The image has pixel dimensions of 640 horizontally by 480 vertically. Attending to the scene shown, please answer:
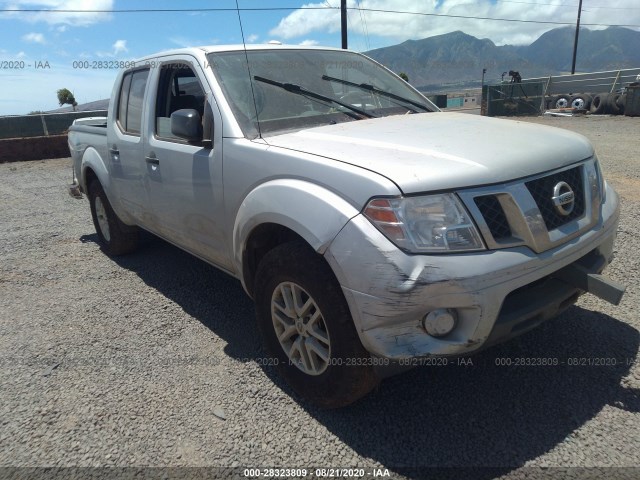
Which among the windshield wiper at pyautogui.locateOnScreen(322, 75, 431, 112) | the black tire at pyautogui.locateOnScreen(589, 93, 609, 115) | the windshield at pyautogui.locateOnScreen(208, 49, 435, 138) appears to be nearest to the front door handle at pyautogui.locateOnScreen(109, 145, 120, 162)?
the windshield at pyautogui.locateOnScreen(208, 49, 435, 138)

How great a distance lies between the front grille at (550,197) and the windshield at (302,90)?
136cm

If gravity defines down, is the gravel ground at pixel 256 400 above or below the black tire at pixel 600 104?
above

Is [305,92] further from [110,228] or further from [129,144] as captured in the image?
[110,228]

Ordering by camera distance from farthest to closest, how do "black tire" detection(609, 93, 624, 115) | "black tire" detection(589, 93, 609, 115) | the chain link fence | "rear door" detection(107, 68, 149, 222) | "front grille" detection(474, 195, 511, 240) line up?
"black tire" detection(589, 93, 609, 115) → "black tire" detection(609, 93, 624, 115) → the chain link fence → "rear door" detection(107, 68, 149, 222) → "front grille" detection(474, 195, 511, 240)

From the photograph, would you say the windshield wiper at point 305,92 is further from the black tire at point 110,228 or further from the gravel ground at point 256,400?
the black tire at point 110,228

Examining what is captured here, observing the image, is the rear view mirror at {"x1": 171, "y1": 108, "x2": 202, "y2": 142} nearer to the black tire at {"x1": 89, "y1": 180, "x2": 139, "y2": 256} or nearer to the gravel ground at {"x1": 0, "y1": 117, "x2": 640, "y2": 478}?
the gravel ground at {"x1": 0, "y1": 117, "x2": 640, "y2": 478}

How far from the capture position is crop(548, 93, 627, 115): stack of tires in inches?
780

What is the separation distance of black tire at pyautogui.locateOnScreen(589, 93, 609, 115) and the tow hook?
21.7 metres

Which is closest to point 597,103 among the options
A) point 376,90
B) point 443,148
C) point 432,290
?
point 376,90

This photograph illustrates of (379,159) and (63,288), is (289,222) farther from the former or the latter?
(63,288)

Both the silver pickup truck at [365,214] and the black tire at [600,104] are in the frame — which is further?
the black tire at [600,104]

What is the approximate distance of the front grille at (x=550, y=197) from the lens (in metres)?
2.26

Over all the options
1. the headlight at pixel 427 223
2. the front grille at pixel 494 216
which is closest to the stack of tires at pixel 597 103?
the front grille at pixel 494 216

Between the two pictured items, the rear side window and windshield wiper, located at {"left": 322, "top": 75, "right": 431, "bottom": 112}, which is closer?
windshield wiper, located at {"left": 322, "top": 75, "right": 431, "bottom": 112}
